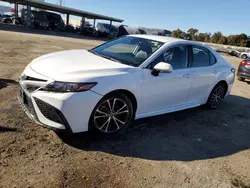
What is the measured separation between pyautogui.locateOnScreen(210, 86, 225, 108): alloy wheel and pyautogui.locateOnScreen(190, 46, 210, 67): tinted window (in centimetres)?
86

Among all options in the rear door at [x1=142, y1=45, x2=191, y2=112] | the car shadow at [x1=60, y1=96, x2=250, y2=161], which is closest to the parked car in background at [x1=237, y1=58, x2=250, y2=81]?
the car shadow at [x1=60, y1=96, x2=250, y2=161]

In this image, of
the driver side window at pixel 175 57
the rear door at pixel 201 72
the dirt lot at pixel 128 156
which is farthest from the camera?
the rear door at pixel 201 72

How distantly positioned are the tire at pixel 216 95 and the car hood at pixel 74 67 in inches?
115

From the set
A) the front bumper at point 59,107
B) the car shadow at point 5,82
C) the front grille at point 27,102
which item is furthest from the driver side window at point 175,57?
the car shadow at point 5,82

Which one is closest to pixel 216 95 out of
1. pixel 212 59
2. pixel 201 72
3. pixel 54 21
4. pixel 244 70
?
pixel 212 59

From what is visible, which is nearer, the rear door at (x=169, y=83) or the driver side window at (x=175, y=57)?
the rear door at (x=169, y=83)

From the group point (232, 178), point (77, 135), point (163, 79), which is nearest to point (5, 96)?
point (77, 135)

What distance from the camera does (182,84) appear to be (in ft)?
16.4

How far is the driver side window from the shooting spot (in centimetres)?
462

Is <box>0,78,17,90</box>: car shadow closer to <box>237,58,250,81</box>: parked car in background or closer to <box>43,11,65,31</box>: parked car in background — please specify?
<box>237,58,250,81</box>: parked car in background

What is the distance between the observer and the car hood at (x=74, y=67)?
3.59 m

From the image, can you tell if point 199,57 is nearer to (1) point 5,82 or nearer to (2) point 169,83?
(2) point 169,83

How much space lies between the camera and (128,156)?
3695mm

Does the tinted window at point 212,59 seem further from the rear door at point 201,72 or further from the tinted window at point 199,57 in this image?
the tinted window at point 199,57
